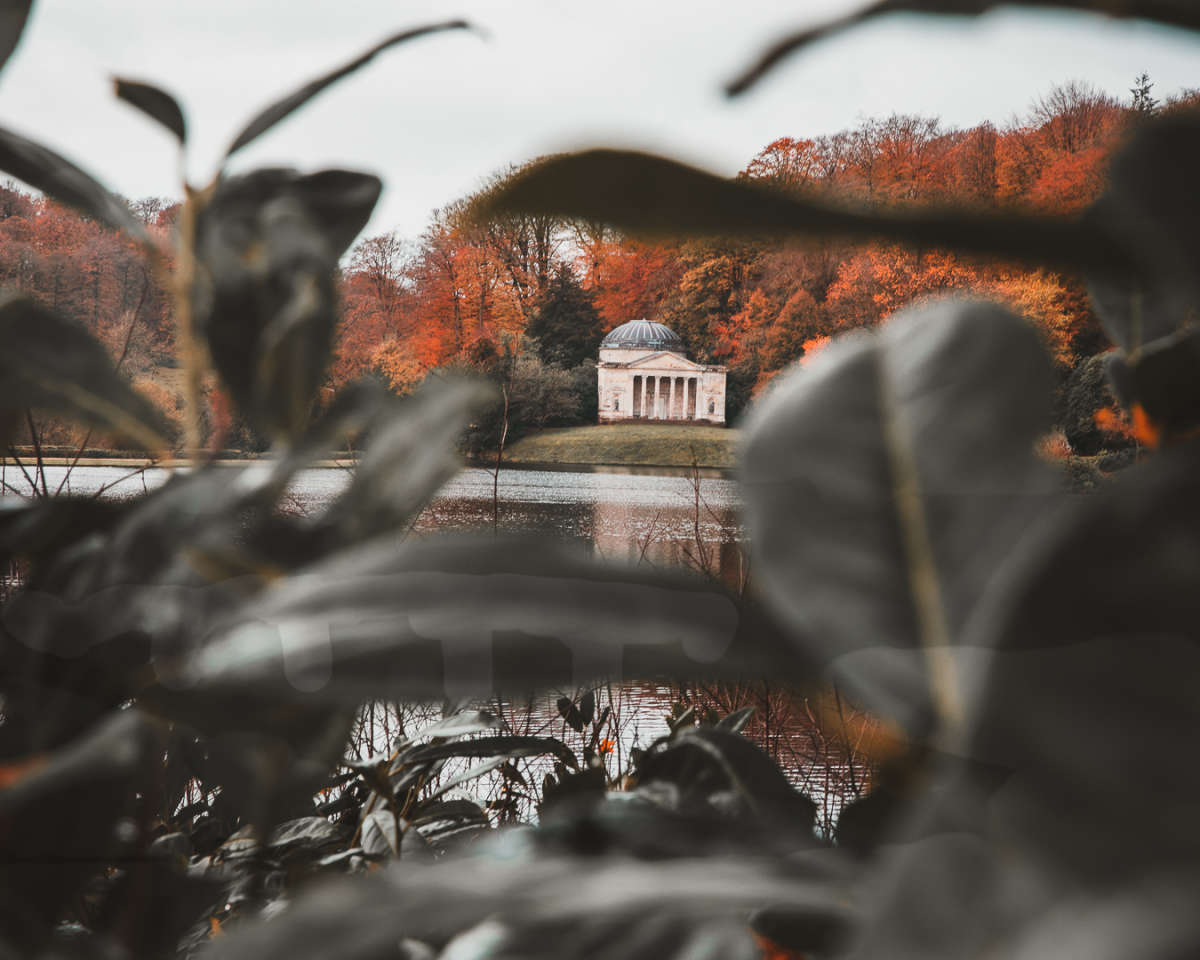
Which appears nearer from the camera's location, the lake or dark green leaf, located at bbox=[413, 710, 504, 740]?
dark green leaf, located at bbox=[413, 710, 504, 740]

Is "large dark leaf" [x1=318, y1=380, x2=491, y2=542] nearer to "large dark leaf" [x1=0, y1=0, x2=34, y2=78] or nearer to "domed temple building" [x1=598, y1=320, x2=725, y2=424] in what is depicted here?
"large dark leaf" [x1=0, y1=0, x2=34, y2=78]

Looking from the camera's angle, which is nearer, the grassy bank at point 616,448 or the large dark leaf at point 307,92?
the large dark leaf at point 307,92

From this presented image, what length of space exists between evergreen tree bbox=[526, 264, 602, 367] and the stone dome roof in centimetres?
166

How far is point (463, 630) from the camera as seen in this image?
0.31 feet

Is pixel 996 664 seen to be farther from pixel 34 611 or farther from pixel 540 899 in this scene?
pixel 34 611

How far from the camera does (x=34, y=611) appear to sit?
0.55 feet

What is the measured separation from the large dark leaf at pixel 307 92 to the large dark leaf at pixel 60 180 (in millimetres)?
35

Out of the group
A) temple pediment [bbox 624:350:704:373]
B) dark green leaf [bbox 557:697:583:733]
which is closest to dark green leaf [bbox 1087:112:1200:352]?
dark green leaf [bbox 557:697:583:733]

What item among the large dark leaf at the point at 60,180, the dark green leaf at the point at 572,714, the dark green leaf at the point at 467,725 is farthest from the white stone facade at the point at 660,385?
the large dark leaf at the point at 60,180

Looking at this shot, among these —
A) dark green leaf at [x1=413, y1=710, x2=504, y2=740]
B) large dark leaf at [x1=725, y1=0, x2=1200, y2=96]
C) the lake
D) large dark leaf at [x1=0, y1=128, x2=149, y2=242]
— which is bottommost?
the lake

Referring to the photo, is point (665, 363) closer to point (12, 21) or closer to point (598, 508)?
point (598, 508)

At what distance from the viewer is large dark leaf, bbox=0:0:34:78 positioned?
198mm

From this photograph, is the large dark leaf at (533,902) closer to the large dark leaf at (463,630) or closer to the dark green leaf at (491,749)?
the large dark leaf at (463,630)

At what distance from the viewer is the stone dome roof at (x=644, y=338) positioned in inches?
572
